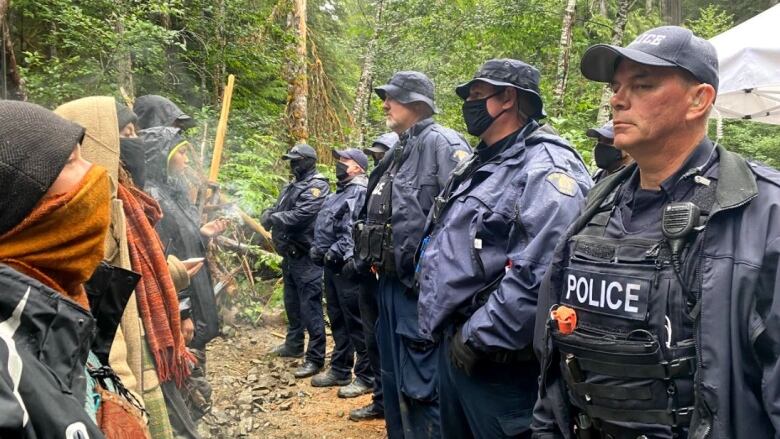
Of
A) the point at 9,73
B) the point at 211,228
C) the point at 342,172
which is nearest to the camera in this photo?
the point at 211,228

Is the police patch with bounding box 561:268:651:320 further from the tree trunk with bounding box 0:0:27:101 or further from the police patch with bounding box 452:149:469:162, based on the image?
the tree trunk with bounding box 0:0:27:101

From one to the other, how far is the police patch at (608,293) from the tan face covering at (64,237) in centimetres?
158

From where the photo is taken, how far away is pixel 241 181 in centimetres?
902

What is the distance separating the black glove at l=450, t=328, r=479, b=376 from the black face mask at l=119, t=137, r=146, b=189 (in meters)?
1.96

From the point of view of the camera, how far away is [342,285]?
6207 mm

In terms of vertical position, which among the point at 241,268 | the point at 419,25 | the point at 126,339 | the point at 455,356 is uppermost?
the point at 419,25

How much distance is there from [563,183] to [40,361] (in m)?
2.26

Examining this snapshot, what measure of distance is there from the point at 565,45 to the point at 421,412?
27.6 ft

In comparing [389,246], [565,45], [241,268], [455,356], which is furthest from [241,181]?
[455,356]

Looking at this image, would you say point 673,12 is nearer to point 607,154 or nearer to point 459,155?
point 607,154

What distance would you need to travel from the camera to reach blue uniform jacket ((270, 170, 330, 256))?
690 cm

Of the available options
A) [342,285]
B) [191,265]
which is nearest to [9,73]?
[191,265]

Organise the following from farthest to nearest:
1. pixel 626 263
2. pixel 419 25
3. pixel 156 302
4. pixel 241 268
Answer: pixel 419 25, pixel 241 268, pixel 156 302, pixel 626 263

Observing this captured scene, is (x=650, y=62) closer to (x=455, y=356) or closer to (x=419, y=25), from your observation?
(x=455, y=356)
